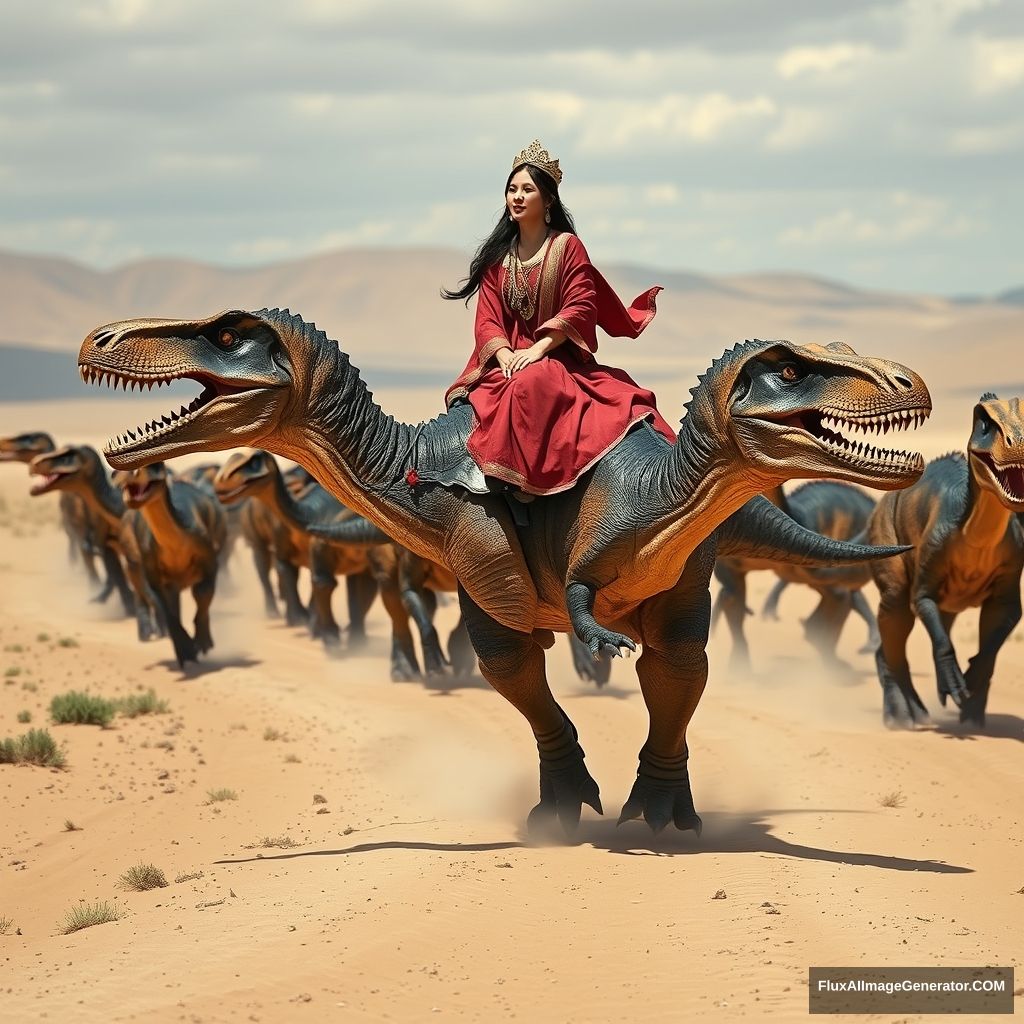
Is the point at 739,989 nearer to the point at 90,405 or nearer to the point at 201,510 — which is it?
the point at 201,510

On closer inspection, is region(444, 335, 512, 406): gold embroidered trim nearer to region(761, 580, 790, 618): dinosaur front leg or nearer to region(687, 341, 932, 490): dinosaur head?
region(687, 341, 932, 490): dinosaur head

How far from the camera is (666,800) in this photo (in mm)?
8523

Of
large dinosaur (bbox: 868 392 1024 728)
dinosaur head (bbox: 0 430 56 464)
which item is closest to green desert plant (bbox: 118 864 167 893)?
large dinosaur (bbox: 868 392 1024 728)

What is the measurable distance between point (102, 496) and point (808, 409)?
12.0 meters

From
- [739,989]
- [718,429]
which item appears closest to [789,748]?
[718,429]

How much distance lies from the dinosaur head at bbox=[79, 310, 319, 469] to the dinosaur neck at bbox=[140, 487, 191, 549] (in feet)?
24.2

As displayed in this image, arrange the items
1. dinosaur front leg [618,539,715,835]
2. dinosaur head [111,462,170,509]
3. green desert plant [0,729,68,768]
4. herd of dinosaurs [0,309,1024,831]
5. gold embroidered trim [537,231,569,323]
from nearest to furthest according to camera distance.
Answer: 1. herd of dinosaurs [0,309,1024,831]
2. dinosaur front leg [618,539,715,835]
3. gold embroidered trim [537,231,569,323]
4. green desert plant [0,729,68,768]
5. dinosaur head [111,462,170,509]

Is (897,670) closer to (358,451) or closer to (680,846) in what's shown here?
(680,846)

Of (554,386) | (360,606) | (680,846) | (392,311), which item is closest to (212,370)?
(554,386)

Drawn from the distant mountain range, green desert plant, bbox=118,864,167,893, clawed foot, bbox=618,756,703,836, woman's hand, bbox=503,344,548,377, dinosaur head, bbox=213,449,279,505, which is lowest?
green desert plant, bbox=118,864,167,893

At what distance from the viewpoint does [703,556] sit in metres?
8.11

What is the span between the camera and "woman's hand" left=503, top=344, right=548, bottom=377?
8.21 m

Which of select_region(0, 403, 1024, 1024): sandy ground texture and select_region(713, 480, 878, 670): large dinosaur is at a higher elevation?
select_region(713, 480, 878, 670): large dinosaur

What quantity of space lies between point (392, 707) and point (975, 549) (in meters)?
4.79
